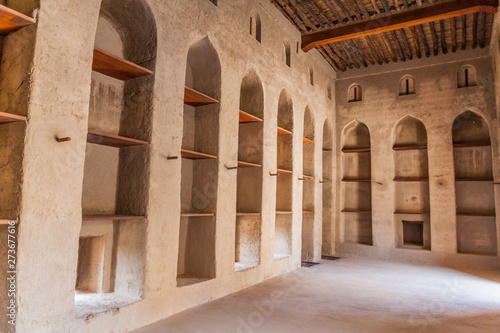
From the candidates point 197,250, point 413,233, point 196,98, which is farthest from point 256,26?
point 413,233

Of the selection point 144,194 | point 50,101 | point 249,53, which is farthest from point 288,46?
point 50,101

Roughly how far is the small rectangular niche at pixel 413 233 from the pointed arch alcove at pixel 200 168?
22.0ft

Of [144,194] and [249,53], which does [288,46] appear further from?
[144,194]

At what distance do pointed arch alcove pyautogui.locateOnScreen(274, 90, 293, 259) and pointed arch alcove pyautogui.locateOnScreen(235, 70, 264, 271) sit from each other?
1060mm

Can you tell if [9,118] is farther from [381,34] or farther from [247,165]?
[381,34]

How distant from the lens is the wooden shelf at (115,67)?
3.95 metres

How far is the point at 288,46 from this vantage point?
821 cm

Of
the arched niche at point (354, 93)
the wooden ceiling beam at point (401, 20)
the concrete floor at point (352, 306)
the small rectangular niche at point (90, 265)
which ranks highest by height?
the wooden ceiling beam at point (401, 20)

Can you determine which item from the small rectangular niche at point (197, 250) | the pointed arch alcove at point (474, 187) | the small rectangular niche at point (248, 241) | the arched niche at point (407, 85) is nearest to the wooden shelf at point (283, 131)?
the small rectangular niche at point (248, 241)

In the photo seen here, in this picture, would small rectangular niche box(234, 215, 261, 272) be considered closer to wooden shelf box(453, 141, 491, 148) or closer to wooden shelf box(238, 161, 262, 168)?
wooden shelf box(238, 161, 262, 168)

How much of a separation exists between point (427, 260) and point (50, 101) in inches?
363

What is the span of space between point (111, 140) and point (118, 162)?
1.93 feet

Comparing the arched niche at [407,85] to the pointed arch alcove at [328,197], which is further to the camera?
the pointed arch alcove at [328,197]

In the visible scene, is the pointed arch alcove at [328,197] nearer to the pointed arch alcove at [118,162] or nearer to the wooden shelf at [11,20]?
the pointed arch alcove at [118,162]
